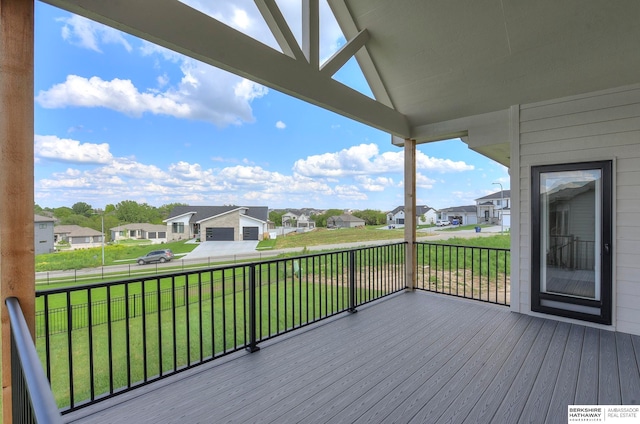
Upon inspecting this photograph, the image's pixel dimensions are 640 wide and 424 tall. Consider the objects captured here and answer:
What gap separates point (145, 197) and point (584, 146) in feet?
19.2

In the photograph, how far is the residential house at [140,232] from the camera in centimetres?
359

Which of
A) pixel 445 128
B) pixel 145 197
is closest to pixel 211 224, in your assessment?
pixel 145 197

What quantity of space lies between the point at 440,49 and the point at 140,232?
435 cm

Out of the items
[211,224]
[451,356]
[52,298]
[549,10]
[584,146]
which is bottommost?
[451,356]

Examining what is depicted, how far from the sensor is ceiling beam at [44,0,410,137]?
1757 millimetres

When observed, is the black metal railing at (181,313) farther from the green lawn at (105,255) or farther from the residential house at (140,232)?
the residential house at (140,232)

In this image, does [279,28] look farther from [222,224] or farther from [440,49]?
[222,224]

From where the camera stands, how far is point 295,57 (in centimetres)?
277

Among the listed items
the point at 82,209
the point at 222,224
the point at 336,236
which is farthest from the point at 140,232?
the point at 336,236

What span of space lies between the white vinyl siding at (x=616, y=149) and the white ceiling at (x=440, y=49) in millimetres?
195

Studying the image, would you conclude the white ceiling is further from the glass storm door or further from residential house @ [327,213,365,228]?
residential house @ [327,213,365,228]

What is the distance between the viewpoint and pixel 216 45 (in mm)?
2207

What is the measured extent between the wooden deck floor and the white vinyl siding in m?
0.51

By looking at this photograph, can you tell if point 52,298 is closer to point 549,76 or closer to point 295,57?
point 295,57
